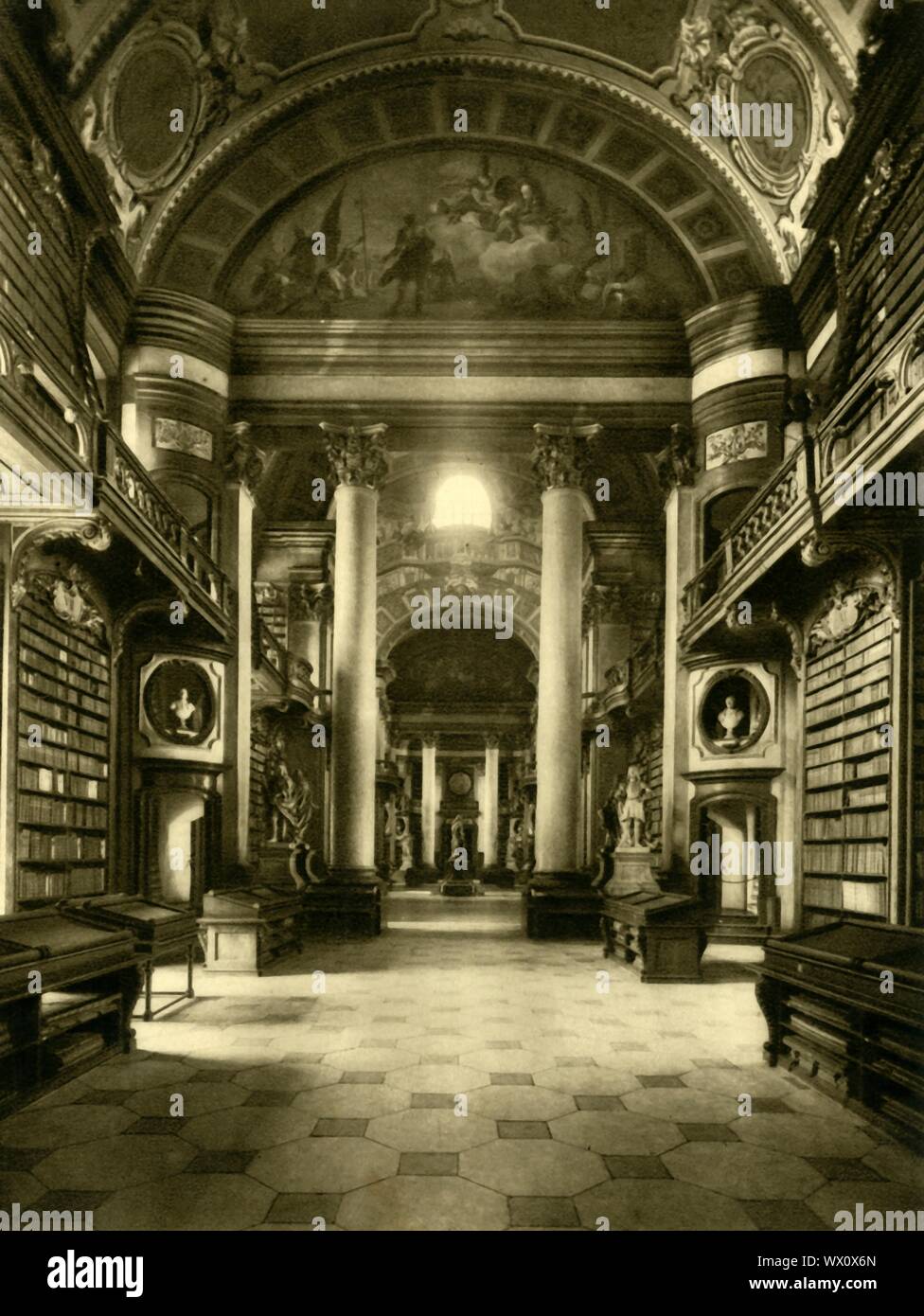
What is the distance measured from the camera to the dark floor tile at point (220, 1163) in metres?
4.13

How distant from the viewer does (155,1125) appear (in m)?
Result: 4.80

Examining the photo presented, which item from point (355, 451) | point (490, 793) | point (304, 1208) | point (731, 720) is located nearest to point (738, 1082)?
point (304, 1208)

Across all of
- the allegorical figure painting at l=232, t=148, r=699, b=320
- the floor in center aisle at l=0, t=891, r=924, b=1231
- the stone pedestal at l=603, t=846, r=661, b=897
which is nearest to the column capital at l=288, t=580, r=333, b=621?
the allegorical figure painting at l=232, t=148, r=699, b=320

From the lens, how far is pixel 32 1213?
11.8 feet

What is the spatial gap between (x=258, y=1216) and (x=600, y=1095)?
2259 mm

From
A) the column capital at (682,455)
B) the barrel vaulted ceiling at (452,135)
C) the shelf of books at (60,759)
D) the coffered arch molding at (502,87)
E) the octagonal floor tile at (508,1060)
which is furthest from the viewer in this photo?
the column capital at (682,455)

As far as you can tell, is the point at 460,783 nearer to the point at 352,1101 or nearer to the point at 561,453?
the point at 561,453

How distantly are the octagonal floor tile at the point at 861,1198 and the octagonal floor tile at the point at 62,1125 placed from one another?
2.96 m

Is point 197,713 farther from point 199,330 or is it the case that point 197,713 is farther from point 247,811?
point 199,330

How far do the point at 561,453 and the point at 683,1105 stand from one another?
36.0 feet

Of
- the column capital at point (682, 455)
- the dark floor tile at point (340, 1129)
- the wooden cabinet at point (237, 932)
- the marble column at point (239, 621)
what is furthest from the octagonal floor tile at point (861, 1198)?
the column capital at point (682, 455)

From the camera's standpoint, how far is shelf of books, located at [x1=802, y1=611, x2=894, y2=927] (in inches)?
348

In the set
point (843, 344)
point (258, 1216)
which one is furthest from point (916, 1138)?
point (843, 344)

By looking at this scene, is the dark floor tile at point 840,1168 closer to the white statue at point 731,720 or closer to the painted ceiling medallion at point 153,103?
the white statue at point 731,720
